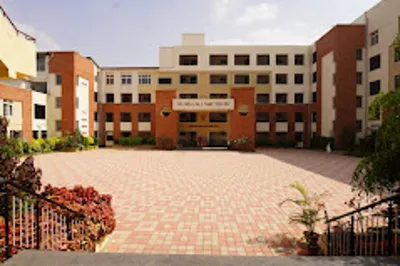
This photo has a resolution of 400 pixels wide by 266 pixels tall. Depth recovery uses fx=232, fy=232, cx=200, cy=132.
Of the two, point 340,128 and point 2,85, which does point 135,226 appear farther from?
point 340,128

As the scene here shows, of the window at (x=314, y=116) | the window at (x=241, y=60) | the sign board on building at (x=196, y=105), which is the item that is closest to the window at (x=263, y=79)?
the window at (x=241, y=60)

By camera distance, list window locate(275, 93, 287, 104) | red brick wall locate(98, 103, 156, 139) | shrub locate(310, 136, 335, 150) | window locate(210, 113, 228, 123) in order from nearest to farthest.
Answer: shrub locate(310, 136, 335, 150), window locate(275, 93, 287, 104), red brick wall locate(98, 103, 156, 139), window locate(210, 113, 228, 123)

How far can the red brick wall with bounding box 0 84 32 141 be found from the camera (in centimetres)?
2350

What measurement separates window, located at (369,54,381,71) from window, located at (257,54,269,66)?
13.1 meters

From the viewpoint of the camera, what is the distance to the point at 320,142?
30.0 m

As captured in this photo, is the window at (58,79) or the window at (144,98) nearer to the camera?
the window at (58,79)

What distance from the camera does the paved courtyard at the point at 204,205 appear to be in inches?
224

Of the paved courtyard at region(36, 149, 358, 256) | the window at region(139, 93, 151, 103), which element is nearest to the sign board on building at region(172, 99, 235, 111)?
the window at region(139, 93, 151, 103)

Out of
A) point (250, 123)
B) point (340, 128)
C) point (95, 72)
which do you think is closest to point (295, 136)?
point (340, 128)

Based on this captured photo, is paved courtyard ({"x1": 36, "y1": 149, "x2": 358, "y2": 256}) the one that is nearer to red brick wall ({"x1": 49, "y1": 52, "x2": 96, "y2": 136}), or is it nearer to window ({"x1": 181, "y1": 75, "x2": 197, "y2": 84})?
red brick wall ({"x1": 49, "y1": 52, "x2": 96, "y2": 136})

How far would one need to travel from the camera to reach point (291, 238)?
5953 mm

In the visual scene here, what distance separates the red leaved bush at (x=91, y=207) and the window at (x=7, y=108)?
877 inches

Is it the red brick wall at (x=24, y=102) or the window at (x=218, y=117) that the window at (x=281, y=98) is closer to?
the window at (x=218, y=117)

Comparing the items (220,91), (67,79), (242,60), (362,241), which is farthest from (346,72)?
(67,79)
